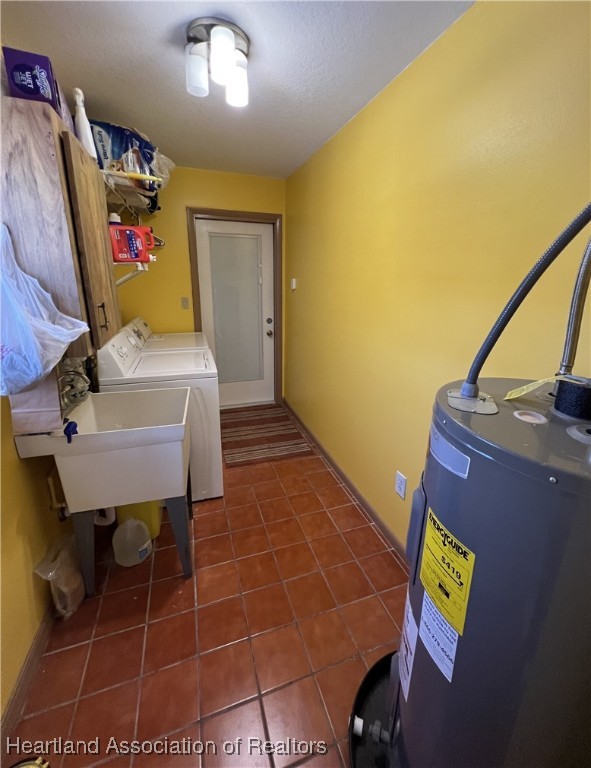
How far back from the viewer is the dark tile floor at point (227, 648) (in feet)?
3.42

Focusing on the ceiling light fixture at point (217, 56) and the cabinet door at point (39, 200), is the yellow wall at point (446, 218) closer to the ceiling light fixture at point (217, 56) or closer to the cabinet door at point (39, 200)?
the ceiling light fixture at point (217, 56)

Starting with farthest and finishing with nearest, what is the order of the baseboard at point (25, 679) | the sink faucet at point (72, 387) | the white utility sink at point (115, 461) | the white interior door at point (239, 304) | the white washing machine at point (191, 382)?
the white interior door at point (239, 304), the white washing machine at point (191, 382), the sink faucet at point (72, 387), the white utility sink at point (115, 461), the baseboard at point (25, 679)

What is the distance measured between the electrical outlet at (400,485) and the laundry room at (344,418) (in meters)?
0.01

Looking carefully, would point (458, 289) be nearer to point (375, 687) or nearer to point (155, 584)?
point (375, 687)

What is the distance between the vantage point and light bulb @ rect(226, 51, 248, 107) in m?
1.31

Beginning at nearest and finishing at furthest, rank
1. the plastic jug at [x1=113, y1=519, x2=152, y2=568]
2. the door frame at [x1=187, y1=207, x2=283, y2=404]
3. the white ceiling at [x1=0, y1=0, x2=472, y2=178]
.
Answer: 1. the white ceiling at [x1=0, y1=0, x2=472, y2=178]
2. the plastic jug at [x1=113, y1=519, x2=152, y2=568]
3. the door frame at [x1=187, y1=207, x2=283, y2=404]

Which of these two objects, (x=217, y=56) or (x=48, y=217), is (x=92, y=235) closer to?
(x=48, y=217)

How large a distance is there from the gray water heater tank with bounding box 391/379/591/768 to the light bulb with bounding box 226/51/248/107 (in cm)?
149

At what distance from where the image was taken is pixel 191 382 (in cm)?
191

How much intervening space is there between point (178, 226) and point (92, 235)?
1767 mm

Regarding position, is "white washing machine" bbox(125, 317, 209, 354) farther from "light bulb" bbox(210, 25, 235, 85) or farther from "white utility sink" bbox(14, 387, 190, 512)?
"light bulb" bbox(210, 25, 235, 85)

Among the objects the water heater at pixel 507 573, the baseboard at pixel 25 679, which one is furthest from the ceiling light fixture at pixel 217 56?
the baseboard at pixel 25 679

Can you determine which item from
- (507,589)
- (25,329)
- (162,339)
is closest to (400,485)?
(507,589)

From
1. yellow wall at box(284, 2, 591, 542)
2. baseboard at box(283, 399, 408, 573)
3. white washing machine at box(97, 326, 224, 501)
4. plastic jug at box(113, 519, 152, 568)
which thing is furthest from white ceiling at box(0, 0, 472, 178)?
baseboard at box(283, 399, 408, 573)
